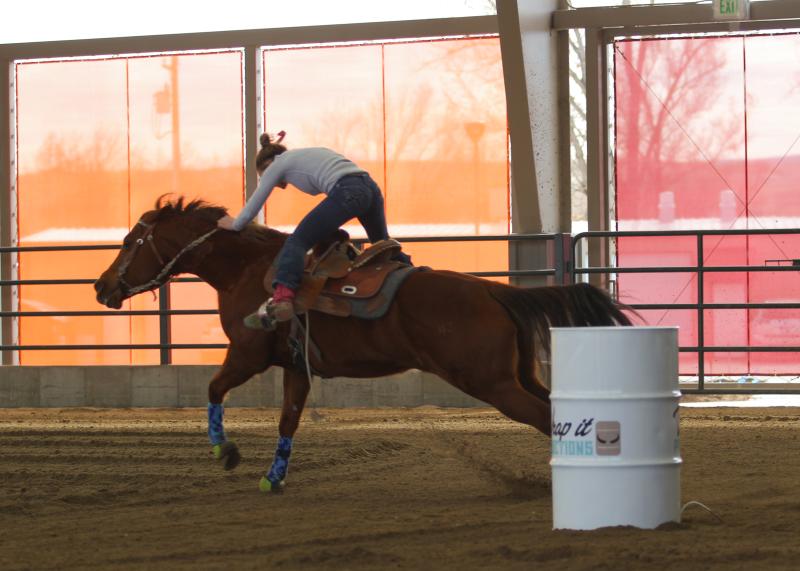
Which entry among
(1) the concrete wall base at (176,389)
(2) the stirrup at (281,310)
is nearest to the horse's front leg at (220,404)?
(2) the stirrup at (281,310)

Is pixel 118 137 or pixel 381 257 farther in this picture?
pixel 118 137

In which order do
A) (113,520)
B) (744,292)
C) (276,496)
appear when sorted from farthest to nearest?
(744,292) → (276,496) → (113,520)

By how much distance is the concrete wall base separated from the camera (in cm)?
1202

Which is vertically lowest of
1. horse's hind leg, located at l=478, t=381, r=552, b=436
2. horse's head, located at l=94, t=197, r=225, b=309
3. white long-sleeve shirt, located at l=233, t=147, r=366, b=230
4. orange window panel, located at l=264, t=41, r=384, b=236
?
horse's hind leg, located at l=478, t=381, r=552, b=436

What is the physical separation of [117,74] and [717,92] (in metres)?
7.11

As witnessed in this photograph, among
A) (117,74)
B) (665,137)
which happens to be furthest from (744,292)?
(117,74)

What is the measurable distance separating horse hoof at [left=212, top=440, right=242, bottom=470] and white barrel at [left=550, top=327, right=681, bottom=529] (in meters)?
2.27

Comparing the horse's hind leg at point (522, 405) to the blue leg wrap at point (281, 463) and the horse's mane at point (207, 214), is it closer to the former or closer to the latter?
the blue leg wrap at point (281, 463)

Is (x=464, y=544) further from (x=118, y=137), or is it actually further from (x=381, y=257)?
(x=118, y=137)

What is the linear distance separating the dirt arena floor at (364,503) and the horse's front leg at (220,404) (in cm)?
17

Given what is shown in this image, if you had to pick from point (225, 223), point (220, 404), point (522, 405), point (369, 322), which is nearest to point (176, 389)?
point (225, 223)

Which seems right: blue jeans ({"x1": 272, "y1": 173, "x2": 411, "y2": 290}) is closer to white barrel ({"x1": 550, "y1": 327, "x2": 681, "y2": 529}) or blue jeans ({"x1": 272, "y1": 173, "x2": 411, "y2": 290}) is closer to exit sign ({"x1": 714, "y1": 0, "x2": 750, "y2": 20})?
white barrel ({"x1": 550, "y1": 327, "x2": 681, "y2": 529})

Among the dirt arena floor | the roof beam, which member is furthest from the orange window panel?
the dirt arena floor

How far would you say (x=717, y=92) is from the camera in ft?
45.7
